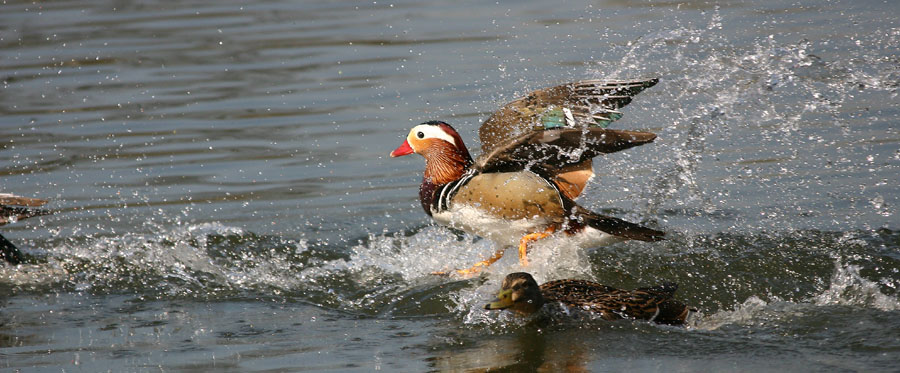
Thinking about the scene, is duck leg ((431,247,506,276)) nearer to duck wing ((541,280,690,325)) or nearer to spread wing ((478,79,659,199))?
spread wing ((478,79,659,199))

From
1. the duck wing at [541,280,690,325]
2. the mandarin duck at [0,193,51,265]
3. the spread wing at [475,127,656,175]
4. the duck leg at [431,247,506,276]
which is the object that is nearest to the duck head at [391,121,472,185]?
the spread wing at [475,127,656,175]

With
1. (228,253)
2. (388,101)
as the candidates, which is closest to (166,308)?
(228,253)

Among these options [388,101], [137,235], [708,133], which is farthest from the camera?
[388,101]

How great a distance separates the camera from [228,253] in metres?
7.01

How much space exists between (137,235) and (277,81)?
4.10 metres

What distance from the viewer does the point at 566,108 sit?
6.73m

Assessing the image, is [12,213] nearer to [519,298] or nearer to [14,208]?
[14,208]

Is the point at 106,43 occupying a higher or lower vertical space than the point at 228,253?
higher

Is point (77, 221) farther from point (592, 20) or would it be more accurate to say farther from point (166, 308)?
point (592, 20)

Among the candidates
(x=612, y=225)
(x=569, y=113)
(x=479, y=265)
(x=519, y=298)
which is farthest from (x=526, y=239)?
(x=519, y=298)

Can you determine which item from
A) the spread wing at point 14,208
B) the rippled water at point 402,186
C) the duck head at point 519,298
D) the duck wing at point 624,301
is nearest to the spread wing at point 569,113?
the rippled water at point 402,186

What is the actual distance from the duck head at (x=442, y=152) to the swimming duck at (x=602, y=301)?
1444 millimetres

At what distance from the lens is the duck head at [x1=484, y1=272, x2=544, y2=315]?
5203 millimetres

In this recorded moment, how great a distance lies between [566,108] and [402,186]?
2.12m
